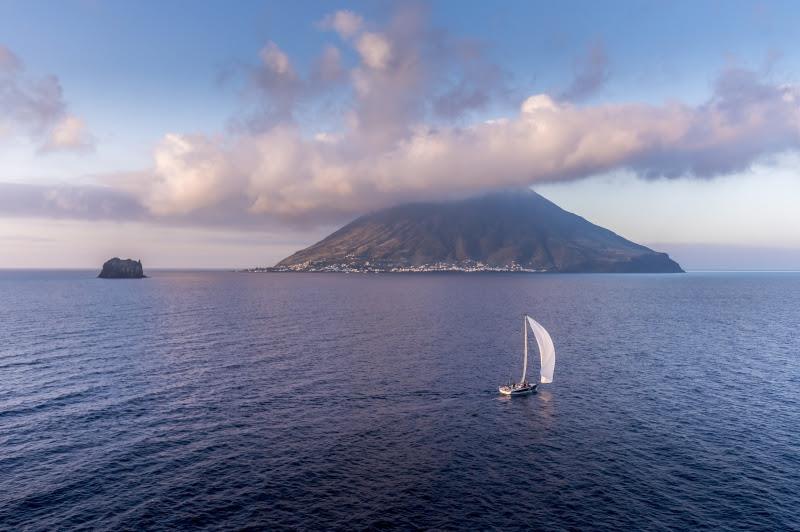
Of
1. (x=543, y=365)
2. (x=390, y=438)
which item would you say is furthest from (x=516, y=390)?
(x=390, y=438)

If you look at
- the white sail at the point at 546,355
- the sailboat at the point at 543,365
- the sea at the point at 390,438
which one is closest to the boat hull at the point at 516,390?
the sailboat at the point at 543,365

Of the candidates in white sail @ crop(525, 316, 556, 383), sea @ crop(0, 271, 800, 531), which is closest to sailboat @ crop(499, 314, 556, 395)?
white sail @ crop(525, 316, 556, 383)

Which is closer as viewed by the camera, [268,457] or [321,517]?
[321,517]

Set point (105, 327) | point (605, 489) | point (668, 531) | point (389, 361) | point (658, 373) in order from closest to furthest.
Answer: point (668, 531) < point (605, 489) < point (658, 373) < point (389, 361) < point (105, 327)

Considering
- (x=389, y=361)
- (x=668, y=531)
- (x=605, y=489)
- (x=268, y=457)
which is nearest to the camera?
(x=668, y=531)

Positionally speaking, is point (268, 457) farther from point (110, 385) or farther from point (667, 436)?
point (667, 436)

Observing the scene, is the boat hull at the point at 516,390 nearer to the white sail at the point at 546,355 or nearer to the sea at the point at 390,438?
the sea at the point at 390,438

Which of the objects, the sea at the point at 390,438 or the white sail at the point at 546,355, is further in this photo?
the white sail at the point at 546,355

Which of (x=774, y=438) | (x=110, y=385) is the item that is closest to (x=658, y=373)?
(x=774, y=438)

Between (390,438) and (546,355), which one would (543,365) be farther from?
(390,438)
